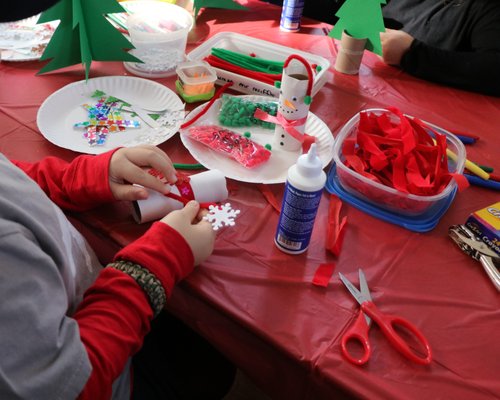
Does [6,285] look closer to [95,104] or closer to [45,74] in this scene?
[95,104]

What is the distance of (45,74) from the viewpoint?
112 cm

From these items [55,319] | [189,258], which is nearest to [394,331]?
[189,258]

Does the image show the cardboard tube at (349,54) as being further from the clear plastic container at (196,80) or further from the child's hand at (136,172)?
the child's hand at (136,172)

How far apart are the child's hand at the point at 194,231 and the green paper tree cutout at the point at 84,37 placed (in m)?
0.58

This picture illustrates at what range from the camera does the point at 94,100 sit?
3.42 feet

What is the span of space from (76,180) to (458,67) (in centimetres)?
107

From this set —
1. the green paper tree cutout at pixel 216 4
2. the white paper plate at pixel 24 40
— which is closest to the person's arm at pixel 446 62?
the green paper tree cutout at pixel 216 4

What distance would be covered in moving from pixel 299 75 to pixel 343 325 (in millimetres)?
489

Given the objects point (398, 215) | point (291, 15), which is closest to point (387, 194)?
point (398, 215)

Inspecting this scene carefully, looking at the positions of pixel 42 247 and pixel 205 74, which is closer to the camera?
pixel 42 247

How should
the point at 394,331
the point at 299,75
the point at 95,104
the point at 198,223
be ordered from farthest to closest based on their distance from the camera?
the point at 95,104 < the point at 299,75 < the point at 198,223 < the point at 394,331

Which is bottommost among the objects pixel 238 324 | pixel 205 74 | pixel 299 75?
pixel 238 324

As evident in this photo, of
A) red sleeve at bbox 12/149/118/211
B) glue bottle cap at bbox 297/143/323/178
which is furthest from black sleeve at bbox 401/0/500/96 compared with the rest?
red sleeve at bbox 12/149/118/211

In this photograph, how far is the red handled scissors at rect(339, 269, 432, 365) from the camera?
57 cm
